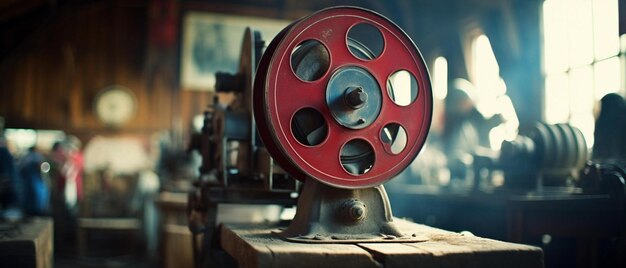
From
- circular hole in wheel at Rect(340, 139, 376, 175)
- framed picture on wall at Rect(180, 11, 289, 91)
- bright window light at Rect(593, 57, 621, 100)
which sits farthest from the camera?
framed picture on wall at Rect(180, 11, 289, 91)

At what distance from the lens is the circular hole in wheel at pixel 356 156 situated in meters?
1.97

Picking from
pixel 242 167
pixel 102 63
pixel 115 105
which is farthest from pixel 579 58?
pixel 102 63

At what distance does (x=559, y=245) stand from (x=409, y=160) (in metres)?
2.07

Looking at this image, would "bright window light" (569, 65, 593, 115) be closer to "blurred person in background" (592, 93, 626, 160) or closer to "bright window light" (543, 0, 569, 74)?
"bright window light" (543, 0, 569, 74)

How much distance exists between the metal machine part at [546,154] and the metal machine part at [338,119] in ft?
7.08

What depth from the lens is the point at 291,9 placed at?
11969mm

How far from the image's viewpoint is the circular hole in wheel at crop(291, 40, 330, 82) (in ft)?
6.52

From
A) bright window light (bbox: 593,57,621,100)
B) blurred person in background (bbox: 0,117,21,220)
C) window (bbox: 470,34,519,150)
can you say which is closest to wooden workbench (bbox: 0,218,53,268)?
blurred person in background (bbox: 0,117,21,220)

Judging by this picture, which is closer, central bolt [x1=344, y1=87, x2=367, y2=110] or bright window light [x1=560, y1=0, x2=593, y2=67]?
central bolt [x1=344, y1=87, x2=367, y2=110]

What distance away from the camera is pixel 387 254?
1630 millimetres

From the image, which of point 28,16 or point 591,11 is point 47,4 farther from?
point 591,11

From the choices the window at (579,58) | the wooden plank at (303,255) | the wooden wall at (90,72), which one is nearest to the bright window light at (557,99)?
the window at (579,58)

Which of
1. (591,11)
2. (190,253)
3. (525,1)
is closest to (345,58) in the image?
(190,253)

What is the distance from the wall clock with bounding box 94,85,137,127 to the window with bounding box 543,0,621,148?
8678mm
